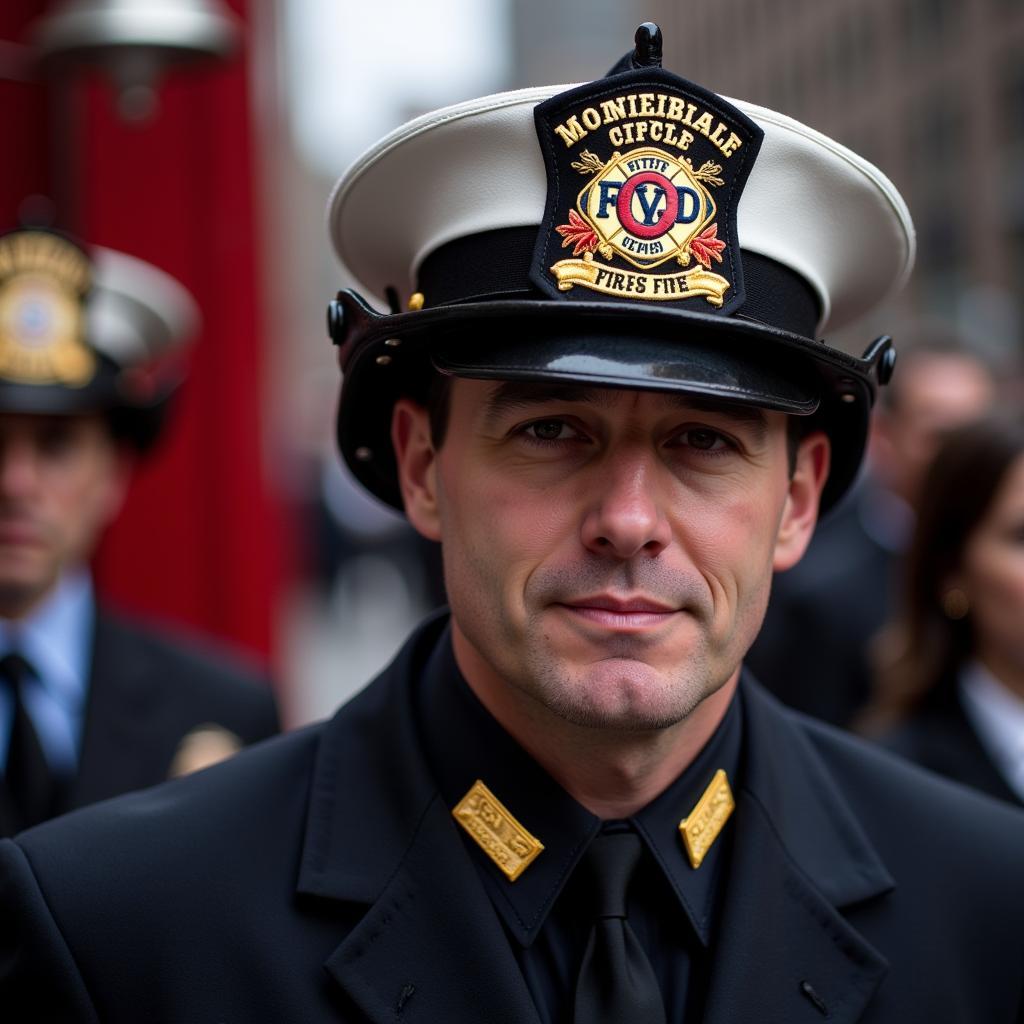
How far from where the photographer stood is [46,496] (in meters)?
3.93

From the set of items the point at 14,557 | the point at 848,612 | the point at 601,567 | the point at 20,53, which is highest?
the point at 20,53

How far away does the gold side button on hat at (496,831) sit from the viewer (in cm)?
223

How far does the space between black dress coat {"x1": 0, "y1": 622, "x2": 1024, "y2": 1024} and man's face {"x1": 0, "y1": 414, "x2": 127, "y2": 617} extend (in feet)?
5.06

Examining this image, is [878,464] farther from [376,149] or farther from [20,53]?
[376,149]

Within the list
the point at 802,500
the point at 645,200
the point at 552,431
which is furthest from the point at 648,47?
the point at 802,500

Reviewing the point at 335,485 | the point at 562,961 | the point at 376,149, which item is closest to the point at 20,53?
the point at 376,149

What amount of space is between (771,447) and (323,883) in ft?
3.07

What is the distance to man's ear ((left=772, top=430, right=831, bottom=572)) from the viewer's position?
248cm

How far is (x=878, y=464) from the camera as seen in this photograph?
23.3 feet

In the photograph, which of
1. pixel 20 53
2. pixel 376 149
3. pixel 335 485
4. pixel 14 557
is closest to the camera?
pixel 376 149

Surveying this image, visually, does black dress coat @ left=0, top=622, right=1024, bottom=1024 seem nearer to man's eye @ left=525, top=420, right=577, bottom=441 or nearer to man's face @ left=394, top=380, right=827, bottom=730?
man's face @ left=394, top=380, right=827, bottom=730

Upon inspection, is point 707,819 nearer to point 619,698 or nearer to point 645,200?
point 619,698

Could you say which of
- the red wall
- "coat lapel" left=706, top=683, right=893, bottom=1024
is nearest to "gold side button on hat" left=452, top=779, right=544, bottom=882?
"coat lapel" left=706, top=683, right=893, bottom=1024

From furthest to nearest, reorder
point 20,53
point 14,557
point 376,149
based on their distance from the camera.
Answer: point 20,53 → point 14,557 → point 376,149
